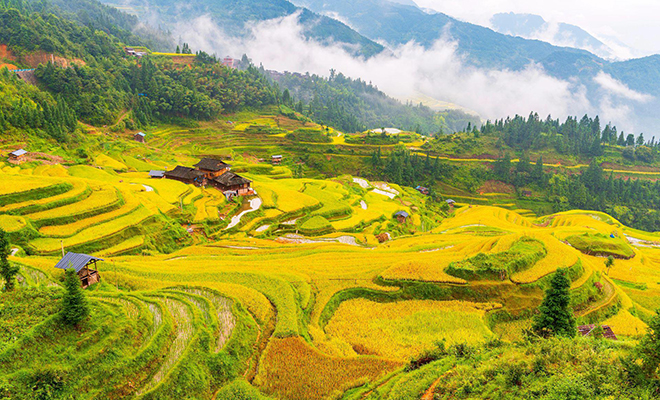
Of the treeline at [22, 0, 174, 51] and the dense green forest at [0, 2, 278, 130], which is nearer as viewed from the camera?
the dense green forest at [0, 2, 278, 130]

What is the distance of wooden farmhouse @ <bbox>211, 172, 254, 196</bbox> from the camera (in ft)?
171

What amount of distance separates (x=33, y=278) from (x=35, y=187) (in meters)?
18.0

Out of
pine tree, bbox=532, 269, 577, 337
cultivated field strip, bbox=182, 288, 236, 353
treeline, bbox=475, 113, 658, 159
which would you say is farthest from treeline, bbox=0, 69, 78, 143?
treeline, bbox=475, 113, 658, 159

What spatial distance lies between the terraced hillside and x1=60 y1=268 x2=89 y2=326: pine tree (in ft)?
2.20

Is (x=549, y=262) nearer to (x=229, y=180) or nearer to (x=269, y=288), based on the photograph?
(x=269, y=288)

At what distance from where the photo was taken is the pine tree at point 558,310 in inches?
632

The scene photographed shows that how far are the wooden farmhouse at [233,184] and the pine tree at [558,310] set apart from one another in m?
43.6

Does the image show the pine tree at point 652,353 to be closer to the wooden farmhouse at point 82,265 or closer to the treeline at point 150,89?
the wooden farmhouse at point 82,265

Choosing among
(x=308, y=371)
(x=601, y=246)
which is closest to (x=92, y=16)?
(x=308, y=371)

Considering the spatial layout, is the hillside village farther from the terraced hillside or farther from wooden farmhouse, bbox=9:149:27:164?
wooden farmhouse, bbox=9:149:27:164

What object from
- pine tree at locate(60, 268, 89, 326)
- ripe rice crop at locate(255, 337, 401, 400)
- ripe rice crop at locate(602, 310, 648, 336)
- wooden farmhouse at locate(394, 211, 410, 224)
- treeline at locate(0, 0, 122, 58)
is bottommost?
wooden farmhouse at locate(394, 211, 410, 224)

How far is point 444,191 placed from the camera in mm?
99188

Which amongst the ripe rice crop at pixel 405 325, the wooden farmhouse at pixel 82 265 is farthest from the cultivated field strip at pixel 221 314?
the ripe rice crop at pixel 405 325

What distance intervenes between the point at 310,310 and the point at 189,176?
41586 mm
